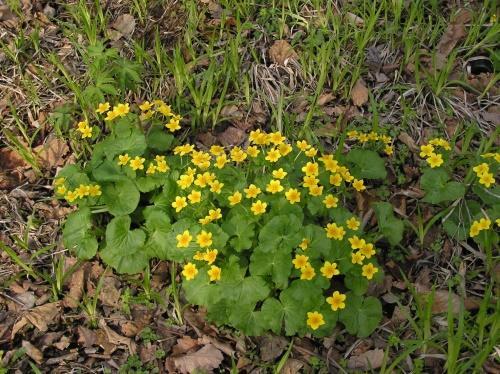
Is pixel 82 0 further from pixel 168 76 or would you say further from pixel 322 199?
pixel 322 199

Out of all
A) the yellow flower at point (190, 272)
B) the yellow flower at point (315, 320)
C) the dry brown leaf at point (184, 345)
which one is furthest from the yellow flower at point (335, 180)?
the dry brown leaf at point (184, 345)

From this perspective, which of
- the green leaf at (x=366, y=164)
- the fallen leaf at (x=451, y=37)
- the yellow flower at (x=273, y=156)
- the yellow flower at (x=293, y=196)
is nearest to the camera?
the yellow flower at (x=293, y=196)

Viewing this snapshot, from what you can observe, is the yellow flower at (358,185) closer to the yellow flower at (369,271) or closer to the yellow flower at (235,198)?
the yellow flower at (369,271)

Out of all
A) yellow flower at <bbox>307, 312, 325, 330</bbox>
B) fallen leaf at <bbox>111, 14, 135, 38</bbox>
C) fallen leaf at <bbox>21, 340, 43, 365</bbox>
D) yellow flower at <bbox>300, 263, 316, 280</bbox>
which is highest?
fallen leaf at <bbox>111, 14, 135, 38</bbox>

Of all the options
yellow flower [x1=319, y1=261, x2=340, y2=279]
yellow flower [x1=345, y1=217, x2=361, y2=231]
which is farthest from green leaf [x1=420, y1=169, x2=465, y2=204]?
yellow flower [x1=319, y1=261, x2=340, y2=279]

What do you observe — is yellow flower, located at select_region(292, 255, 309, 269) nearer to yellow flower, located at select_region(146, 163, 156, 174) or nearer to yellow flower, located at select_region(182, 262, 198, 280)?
yellow flower, located at select_region(182, 262, 198, 280)

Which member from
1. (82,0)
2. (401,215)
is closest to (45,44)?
(82,0)
